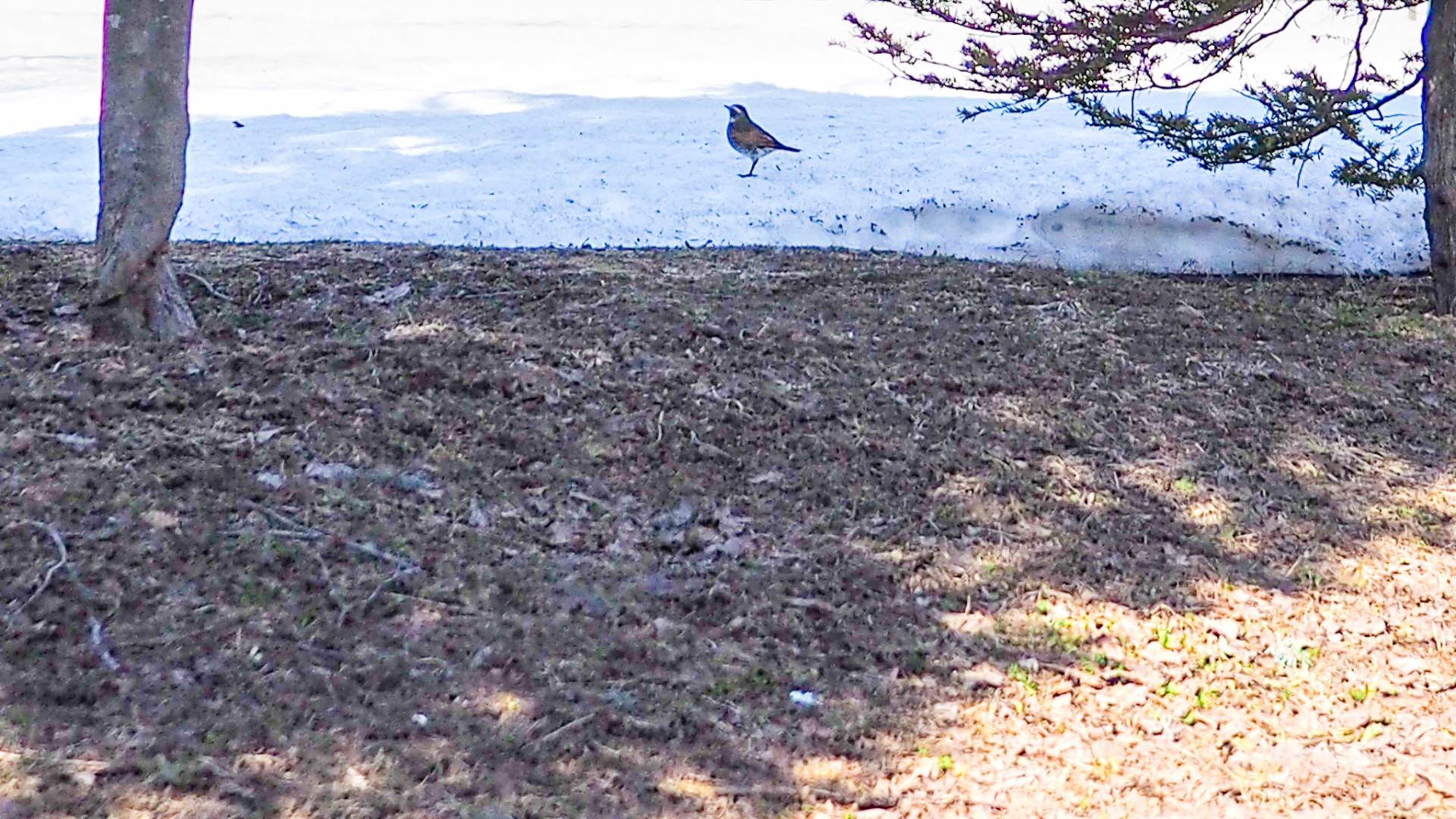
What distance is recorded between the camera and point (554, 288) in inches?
195

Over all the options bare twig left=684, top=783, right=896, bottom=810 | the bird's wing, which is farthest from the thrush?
bare twig left=684, top=783, right=896, bottom=810

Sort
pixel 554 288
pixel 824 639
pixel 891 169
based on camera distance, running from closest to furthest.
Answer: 1. pixel 824 639
2. pixel 554 288
3. pixel 891 169

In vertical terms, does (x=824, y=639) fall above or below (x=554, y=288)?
below

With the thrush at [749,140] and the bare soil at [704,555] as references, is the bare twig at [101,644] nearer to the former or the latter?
the bare soil at [704,555]

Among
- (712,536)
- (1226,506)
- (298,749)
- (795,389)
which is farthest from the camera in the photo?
(795,389)

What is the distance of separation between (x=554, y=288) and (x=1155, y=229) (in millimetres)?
3137

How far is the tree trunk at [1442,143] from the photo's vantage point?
5156 millimetres

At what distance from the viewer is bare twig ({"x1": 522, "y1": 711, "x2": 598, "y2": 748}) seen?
2656 mm

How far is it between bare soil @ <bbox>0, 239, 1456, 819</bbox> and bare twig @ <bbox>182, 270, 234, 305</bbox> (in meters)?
0.02

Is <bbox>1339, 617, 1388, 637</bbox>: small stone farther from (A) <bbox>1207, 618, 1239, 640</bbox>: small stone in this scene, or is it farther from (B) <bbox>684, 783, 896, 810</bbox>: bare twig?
(B) <bbox>684, 783, 896, 810</bbox>: bare twig

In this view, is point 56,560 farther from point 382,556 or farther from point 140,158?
point 140,158

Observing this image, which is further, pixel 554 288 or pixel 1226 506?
pixel 554 288

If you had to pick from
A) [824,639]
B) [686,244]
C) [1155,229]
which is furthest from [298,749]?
[1155,229]

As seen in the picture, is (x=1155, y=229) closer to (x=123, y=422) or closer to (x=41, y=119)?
(x=123, y=422)
